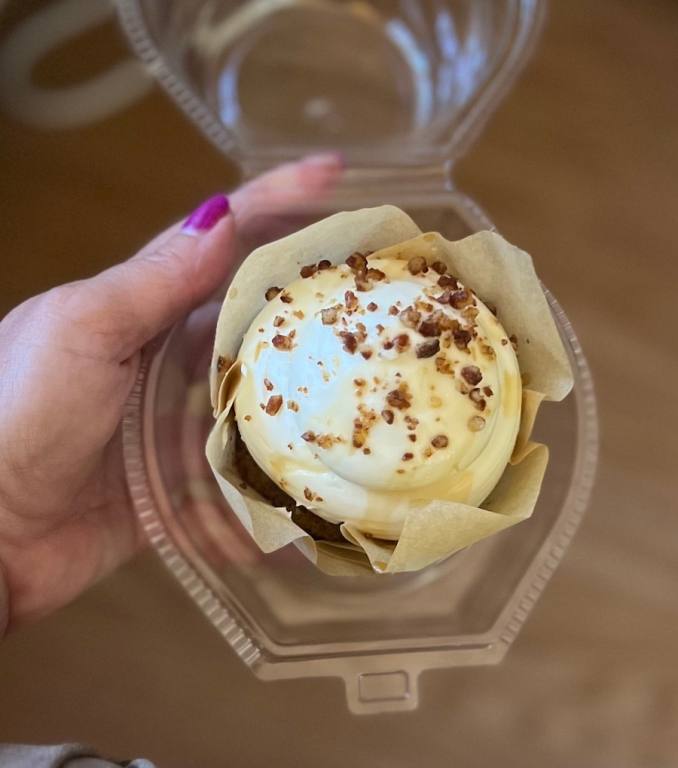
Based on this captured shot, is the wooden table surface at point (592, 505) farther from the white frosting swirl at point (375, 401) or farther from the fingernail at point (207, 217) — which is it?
the white frosting swirl at point (375, 401)

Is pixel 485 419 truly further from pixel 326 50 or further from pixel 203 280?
pixel 326 50

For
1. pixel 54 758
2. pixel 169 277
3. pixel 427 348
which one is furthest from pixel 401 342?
pixel 54 758

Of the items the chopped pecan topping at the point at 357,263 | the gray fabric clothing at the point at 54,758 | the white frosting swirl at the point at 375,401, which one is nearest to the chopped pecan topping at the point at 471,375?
the white frosting swirl at the point at 375,401

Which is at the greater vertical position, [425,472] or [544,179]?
[425,472]

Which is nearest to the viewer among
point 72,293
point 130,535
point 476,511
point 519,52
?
point 476,511

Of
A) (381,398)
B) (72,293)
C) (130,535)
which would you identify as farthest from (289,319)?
(130,535)

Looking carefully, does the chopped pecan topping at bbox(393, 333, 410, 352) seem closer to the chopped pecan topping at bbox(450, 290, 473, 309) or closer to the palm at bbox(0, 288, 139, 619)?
the chopped pecan topping at bbox(450, 290, 473, 309)

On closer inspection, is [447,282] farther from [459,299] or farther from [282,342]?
[282,342]
